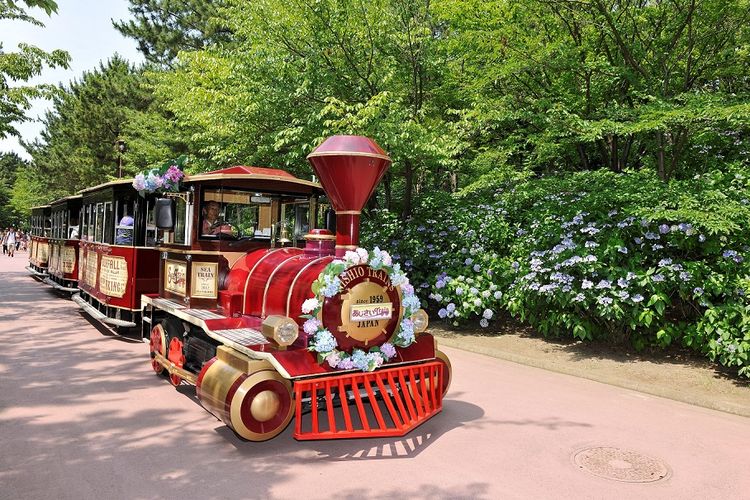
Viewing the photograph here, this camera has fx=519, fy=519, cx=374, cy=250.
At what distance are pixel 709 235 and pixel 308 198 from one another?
5.31 m

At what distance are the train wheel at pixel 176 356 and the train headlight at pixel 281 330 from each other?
212 cm

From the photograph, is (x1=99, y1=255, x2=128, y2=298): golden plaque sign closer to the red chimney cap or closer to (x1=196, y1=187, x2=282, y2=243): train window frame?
(x1=196, y1=187, x2=282, y2=243): train window frame

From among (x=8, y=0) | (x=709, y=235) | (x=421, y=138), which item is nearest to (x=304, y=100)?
(x=421, y=138)

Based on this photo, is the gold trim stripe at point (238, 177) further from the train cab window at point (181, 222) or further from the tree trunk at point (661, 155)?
the tree trunk at point (661, 155)

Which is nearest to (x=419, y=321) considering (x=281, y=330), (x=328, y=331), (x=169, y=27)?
(x=328, y=331)

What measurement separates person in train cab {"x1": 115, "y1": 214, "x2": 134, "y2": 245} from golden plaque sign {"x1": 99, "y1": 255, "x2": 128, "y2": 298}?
1.16 feet

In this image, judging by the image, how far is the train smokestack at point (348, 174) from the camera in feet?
15.5

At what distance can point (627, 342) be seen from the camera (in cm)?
786

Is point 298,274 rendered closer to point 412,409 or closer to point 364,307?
point 364,307

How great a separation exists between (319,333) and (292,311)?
1.74ft

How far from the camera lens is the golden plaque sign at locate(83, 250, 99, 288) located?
1009cm

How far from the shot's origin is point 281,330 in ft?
14.1

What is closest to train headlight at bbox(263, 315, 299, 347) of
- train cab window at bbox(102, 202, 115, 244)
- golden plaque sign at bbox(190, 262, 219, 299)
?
golden plaque sign at bbox(190, 262, 219, 299)

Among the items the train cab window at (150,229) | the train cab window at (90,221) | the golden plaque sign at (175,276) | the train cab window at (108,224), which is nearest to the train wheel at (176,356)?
the golden plaque sign at (175,276)
